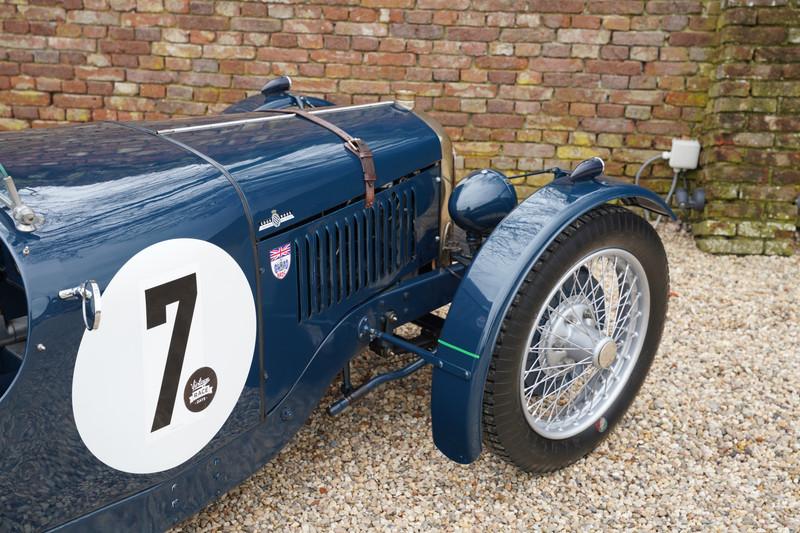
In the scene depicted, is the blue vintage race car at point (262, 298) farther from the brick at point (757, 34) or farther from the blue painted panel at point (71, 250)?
the brick at point (757, 34)

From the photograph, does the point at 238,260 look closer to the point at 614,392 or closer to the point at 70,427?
the point at 70,427

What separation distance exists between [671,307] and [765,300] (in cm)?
59

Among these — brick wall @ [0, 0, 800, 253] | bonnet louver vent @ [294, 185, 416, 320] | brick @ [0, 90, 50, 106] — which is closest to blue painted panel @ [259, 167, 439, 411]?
bonnet louver vent @ [294, 185, 416, 320]

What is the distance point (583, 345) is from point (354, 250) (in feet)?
2.78

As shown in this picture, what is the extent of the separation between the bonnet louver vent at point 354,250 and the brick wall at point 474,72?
2.65m

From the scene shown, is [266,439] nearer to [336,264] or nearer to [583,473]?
[336,264]

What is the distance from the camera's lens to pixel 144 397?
163 centimetres

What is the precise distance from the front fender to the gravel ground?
32 cm

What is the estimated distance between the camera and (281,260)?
1.95 m

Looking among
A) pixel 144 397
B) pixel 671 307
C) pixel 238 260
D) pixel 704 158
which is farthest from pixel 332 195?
pixel 704 158

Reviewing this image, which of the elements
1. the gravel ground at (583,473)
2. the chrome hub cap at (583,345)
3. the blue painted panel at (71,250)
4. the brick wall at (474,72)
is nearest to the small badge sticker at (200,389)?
the blue painted panel at (71,250)

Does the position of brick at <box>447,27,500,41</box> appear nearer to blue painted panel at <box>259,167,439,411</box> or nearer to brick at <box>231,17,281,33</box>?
brick at <box>231,17,281,33</box>

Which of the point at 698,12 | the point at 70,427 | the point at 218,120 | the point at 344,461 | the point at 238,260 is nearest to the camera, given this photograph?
the point at 70,427

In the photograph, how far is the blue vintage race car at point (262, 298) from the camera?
150 cm
